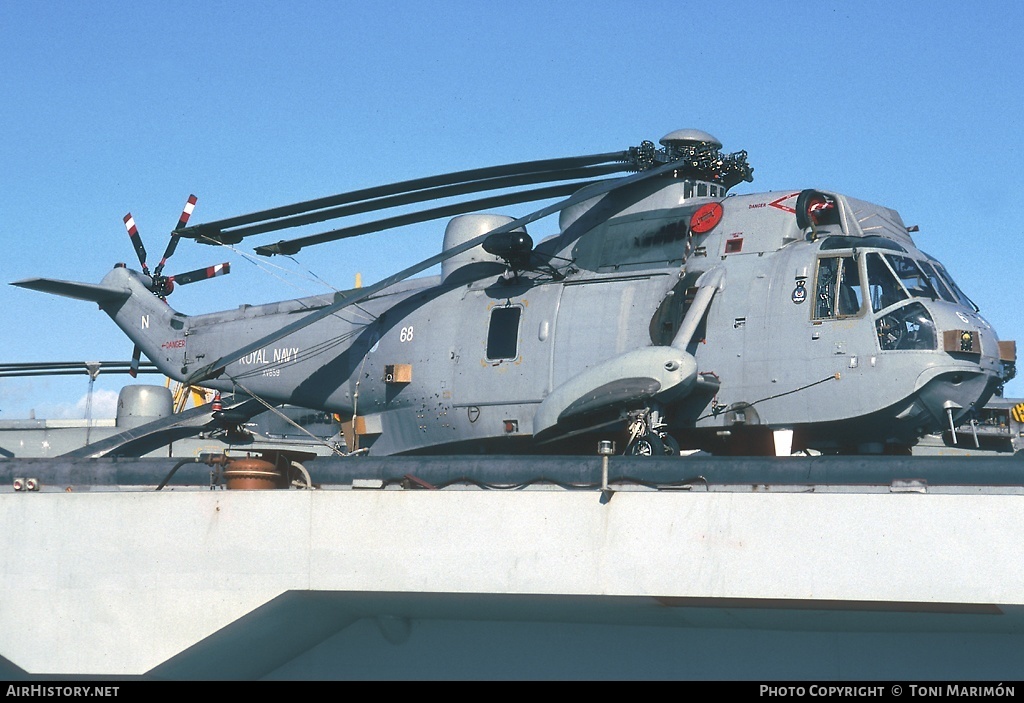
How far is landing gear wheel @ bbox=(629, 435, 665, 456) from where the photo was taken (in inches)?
472

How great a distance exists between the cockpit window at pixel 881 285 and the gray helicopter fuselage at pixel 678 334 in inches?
0.6

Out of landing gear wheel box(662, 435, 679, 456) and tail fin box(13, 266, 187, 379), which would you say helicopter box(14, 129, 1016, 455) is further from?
tail fin box(13, 266, 187, 379)

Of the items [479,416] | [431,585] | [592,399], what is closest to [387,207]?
[479,416]

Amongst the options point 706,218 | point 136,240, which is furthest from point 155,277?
point 706,218

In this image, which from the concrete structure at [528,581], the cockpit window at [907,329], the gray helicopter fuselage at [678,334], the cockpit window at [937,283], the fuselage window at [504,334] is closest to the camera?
the concrete structure at [528,581]

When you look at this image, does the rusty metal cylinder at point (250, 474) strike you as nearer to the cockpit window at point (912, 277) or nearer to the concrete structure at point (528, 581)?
the concrete structure at point (528, 581)

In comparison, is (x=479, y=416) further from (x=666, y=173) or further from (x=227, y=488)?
(x=227, y=488)

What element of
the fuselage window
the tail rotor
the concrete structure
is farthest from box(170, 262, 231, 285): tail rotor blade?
the concrete structure

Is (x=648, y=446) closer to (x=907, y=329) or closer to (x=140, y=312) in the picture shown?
(x=907, y=329)

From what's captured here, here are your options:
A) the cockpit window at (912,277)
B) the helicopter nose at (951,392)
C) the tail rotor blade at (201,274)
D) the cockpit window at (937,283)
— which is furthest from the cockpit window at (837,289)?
the tail rotor blade at (201,274)

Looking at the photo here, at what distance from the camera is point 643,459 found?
920 centimetres

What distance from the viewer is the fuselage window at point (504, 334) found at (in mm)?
14125

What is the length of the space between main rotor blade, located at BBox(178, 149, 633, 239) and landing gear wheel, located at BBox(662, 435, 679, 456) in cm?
406

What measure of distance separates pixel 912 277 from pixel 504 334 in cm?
504
